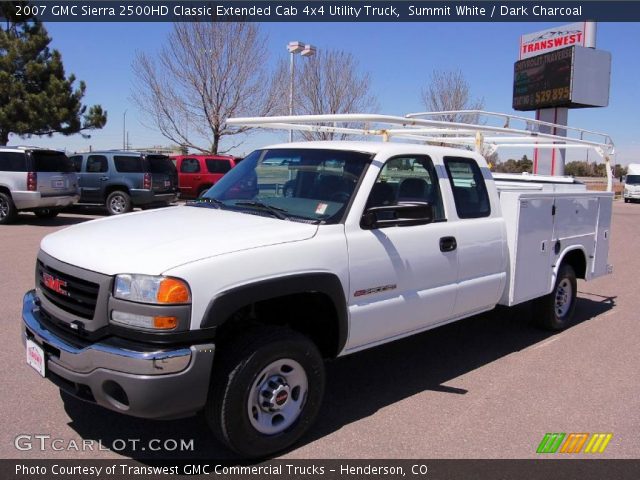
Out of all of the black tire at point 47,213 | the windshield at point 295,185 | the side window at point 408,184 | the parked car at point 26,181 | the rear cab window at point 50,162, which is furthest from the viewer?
the black tire at point 47,213

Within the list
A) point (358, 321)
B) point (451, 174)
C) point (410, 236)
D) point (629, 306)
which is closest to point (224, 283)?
point (358, 321)

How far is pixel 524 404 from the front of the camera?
4398 millimetres

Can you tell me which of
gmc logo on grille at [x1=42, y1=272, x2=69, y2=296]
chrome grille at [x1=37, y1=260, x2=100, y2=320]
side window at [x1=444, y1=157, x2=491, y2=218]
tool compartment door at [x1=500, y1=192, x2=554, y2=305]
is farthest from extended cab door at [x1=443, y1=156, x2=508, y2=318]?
gmc logo on grille at [x1=42, y1=272, x2=69, y2=296]

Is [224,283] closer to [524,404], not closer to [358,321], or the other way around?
[358,321]

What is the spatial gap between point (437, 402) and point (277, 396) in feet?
4.89

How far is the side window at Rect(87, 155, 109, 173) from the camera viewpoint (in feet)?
55.9

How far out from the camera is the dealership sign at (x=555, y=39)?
89.7ft

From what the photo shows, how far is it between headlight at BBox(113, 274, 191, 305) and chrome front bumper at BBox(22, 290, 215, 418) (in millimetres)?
258

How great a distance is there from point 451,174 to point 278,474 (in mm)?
2764

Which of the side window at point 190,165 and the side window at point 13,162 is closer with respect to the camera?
the side window at point 13,162

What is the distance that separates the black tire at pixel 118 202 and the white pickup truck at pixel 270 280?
12701mm

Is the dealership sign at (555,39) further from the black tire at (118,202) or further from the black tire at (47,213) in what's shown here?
the black tire at (47,213)

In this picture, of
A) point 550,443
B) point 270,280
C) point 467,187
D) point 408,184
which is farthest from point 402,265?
point 550,443

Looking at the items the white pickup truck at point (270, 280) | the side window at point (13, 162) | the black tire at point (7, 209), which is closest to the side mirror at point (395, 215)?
the white pickup truck at point (270, 280)
